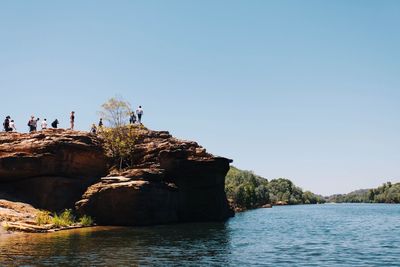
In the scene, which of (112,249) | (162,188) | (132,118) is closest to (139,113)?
(132,118)

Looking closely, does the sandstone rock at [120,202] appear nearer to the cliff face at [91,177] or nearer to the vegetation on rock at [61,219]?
the cliff face at [91,177]

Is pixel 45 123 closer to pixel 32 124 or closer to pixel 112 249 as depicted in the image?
pixel 32 124

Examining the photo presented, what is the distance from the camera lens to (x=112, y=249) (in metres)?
31.2

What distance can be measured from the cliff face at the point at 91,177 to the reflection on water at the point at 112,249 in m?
10.7

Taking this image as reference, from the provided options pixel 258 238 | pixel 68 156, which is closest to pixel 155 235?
pixel 258 238

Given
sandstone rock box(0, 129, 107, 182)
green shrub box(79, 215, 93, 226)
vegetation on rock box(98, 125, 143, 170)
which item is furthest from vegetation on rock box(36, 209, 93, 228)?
vegetation on rock box(98, 125, 143, 170)

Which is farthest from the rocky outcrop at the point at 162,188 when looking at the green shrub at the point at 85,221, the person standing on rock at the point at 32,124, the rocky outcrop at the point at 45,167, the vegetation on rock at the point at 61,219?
the person standing on rock at the point at 32,124

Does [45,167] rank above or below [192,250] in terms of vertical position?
above

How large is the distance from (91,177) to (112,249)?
92.2 ft

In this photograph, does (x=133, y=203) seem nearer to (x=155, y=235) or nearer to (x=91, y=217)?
(x=91, y=217)

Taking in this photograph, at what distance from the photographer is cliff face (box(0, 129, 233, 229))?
52875 millimetres

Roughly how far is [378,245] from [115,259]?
22553 mm

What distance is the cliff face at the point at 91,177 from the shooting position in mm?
52875

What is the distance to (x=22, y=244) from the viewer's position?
33.2 metres
